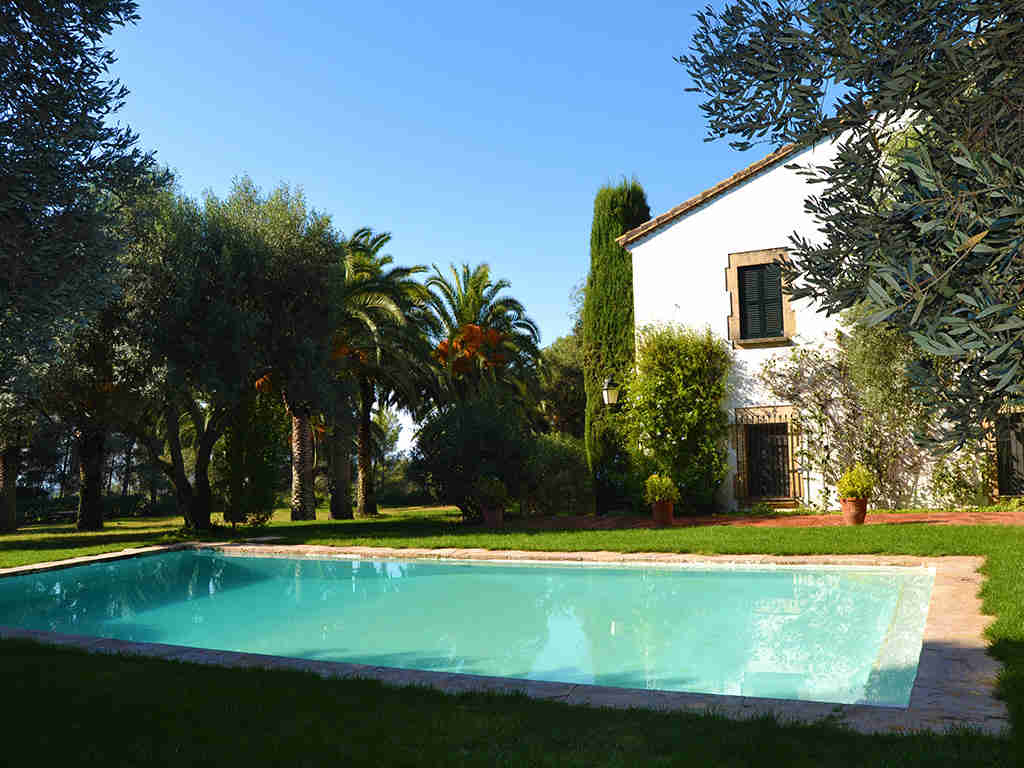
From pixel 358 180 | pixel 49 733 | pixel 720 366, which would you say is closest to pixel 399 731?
pixel 49 733

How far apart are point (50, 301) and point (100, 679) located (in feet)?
13.8

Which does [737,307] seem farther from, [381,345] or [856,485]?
[381,345]

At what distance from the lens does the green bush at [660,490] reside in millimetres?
16984

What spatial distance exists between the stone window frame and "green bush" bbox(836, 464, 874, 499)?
405 centimetres

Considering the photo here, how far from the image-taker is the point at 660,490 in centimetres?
1697

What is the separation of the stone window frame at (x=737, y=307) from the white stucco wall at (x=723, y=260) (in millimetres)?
109

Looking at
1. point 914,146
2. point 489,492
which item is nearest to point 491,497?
point 489,492

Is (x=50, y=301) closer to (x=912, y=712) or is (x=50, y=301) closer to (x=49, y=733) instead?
(x=49, y=733)

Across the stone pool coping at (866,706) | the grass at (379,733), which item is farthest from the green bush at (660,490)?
the grass at (379,733)

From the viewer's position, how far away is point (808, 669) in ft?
23.8

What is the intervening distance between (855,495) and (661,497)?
399 cm

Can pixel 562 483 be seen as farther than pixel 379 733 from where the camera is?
Yes

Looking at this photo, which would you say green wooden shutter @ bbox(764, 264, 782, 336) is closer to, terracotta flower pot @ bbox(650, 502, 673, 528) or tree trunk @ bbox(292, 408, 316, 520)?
terracotta flower pot @ bbox(650, 502, 673, 528)

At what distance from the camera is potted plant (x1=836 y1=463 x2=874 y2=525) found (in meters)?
14.9
